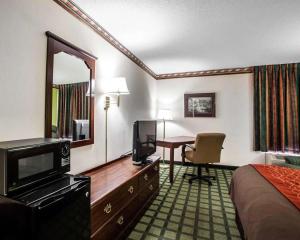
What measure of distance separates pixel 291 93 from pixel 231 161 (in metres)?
1.97

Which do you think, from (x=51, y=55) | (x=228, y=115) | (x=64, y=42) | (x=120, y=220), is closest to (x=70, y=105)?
(x=51, y=55)

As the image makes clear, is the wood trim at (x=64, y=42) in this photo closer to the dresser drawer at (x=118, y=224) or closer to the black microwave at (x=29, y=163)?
the black microwave at (x=29, y=163)

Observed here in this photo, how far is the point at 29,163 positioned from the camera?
1.06m

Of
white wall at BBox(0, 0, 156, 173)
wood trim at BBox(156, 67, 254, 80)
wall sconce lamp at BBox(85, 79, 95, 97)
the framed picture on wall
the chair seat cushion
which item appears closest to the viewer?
white wall at BBox(0, 0, 156, 173)

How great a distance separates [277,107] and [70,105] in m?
4.19

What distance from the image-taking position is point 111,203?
5.33 feet

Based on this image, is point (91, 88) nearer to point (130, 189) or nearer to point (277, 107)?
point (130, 189)

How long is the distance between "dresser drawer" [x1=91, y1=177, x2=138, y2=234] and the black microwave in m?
0.43

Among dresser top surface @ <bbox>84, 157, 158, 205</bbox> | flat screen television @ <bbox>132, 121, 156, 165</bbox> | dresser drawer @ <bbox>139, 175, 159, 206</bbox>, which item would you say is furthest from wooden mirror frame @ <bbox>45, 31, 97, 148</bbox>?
dresser drawer @ <bbox>139, 175, 159, 206</bbox>

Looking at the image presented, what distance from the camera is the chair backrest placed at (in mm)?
3330

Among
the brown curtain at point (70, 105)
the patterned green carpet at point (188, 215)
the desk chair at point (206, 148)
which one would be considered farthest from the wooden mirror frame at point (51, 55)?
→ the desk chair at point (206, 148)

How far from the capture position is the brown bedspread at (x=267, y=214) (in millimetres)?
1021

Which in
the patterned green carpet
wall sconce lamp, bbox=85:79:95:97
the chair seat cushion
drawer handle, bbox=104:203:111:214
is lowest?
the patterned green carpet

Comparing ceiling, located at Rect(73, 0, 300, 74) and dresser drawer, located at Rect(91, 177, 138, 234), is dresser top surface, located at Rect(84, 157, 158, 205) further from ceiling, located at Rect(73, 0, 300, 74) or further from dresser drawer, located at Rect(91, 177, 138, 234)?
ceiling, located at Rect(73, 0, 300, 74)
